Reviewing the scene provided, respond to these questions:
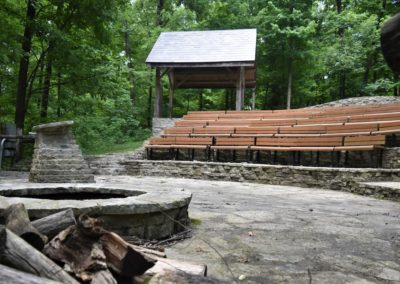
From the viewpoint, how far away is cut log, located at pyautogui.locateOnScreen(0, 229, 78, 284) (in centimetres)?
149

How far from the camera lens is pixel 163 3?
2320 centimetres

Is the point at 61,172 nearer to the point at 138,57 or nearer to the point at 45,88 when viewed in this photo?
the point at 45,88

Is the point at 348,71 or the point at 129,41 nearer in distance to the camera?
the point at 348,71

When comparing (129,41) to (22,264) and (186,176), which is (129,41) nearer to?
(186,176)

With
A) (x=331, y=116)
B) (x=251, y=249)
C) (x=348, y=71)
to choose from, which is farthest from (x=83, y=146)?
(x=348, y=71)

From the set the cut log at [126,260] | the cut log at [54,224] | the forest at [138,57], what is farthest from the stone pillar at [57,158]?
the forest at [138,57]

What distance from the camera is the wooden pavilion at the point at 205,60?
44.8ft

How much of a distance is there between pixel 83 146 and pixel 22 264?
41.2ft

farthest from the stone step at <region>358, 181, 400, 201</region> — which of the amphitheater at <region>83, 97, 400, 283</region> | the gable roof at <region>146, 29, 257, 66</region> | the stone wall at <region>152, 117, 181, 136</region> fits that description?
the stone wall at <region>152, 117, 181, 136</region>

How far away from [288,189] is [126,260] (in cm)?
599

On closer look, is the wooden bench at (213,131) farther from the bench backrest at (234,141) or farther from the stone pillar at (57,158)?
the stone pillar at (57,158)

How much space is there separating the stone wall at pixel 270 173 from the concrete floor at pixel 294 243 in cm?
242

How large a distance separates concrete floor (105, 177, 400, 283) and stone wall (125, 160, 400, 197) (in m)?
2.42

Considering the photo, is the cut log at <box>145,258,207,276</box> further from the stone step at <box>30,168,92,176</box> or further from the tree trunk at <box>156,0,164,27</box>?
the tree trunk at <box>156,0,164,27</box>
